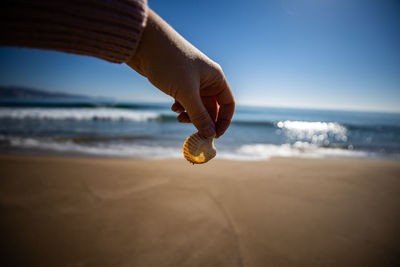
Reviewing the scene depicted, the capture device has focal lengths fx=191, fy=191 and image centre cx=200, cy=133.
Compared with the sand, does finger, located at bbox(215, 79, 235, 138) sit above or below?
above

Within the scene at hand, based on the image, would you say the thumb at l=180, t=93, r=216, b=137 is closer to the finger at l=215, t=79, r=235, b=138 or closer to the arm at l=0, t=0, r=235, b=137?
the arm at l=0, t=0, r=235, b=137

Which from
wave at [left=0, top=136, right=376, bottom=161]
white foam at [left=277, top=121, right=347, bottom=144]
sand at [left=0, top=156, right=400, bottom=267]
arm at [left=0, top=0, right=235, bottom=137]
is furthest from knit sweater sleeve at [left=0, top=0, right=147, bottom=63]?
white foam at [left=277, top=121, right=347, bottom=144]

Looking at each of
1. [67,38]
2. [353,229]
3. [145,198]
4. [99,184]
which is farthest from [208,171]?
[67,38]

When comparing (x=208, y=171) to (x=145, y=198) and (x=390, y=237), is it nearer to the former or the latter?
(x=145, y=198)

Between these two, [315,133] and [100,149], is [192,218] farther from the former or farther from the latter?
[315,133]

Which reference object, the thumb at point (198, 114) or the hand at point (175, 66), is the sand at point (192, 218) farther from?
the hand at point (175, 66)

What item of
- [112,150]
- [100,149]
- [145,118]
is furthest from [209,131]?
[145,118]

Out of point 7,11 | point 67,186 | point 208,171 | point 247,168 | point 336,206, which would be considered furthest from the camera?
point 247,168
